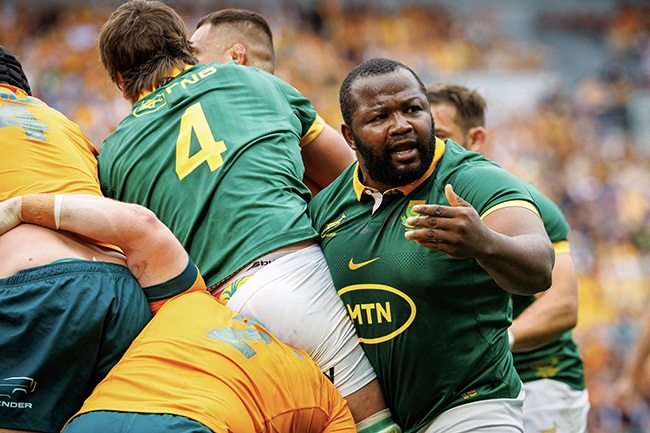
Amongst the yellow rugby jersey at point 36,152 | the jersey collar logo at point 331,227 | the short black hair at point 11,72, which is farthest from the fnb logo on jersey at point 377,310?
the short black hair at point 11,72

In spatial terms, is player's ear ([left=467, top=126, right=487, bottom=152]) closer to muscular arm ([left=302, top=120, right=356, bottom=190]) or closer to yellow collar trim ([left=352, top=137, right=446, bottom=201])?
muscular arm ([left=302, top=120, right=356, bottom=190])

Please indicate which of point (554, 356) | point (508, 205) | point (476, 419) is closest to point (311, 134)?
point (508, 205)

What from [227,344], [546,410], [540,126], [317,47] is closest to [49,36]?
[317,47]

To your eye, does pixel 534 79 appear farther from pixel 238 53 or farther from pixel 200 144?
pixel 200 144

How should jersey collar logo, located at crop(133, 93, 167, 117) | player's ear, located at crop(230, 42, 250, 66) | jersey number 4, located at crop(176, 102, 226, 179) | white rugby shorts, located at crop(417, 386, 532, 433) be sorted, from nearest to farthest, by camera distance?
white rugby shorts, located at crop(417, 386, 532, 433), jersey number 4, located at crop(176, 102, 226, 179), jersey collar logo, located at crop(133, 93, 167, 117), player's ear, located at crop(230, 42, 250, 66)

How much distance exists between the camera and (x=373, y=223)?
3746 millimetres

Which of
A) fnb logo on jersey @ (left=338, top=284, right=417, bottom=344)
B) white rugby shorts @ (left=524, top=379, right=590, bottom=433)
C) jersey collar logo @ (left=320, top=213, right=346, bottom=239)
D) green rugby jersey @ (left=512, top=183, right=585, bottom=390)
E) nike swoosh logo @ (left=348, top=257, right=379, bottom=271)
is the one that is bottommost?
white rugby shorts @ (left=524, top=379, right=590, bottom=433)

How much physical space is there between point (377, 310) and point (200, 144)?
1.06m

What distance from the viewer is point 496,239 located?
295cm

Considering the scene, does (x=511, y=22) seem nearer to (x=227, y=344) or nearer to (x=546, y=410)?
(x=546, y=410)

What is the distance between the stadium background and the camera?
47.2 ft

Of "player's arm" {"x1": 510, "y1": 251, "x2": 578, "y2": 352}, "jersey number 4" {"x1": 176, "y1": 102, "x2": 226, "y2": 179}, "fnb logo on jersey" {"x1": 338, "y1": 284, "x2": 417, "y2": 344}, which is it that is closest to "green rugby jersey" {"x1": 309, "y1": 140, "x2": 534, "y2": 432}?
"fnb logo on jersey" {"x1": 338, "y1": 284, "x2": 417, "y2": 344}

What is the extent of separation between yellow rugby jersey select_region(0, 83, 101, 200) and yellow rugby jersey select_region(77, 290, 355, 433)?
0.69 m

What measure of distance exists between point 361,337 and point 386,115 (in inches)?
36.0
